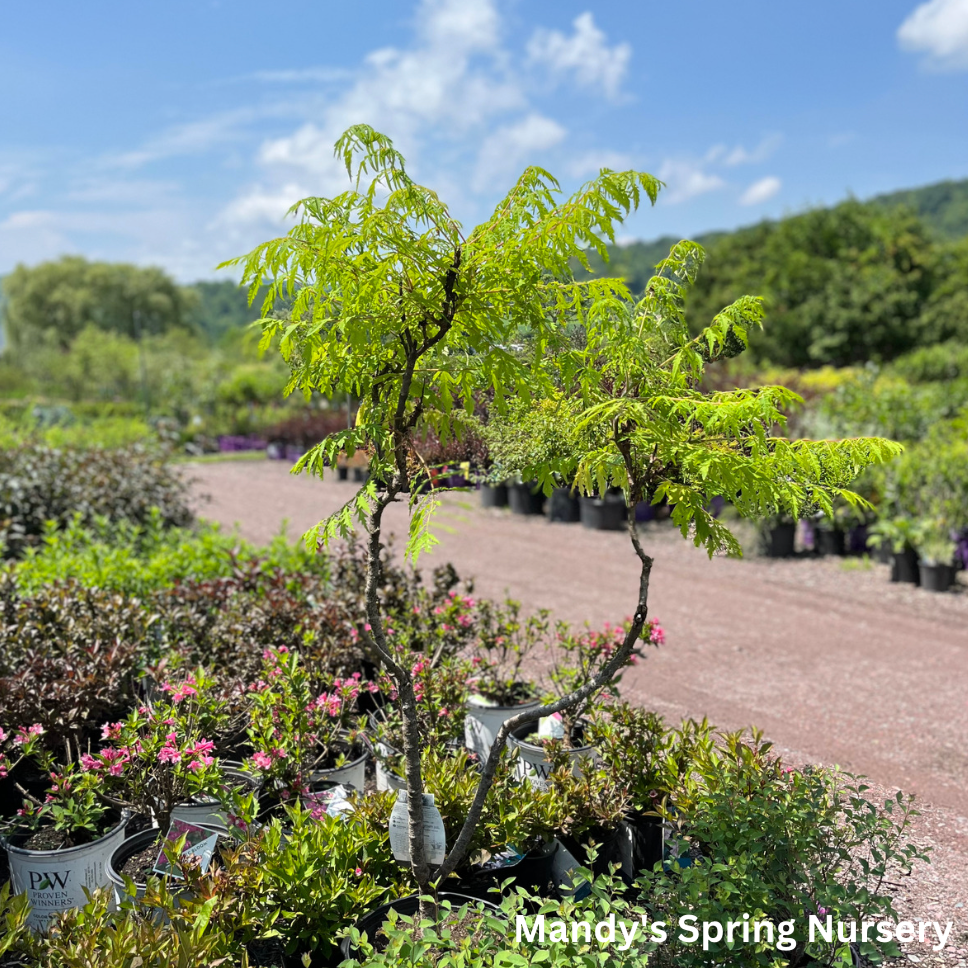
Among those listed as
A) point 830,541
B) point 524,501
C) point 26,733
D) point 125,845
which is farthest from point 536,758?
point 524,501

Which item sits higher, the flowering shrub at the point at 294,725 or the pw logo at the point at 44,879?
the flowering shrub at the point at 294,725

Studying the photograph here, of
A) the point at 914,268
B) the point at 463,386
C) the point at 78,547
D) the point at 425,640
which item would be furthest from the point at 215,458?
the point at 914,268

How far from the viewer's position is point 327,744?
9.13ft

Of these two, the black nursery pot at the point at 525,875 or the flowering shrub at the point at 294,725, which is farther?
the flowering shrub at the point at 294,725

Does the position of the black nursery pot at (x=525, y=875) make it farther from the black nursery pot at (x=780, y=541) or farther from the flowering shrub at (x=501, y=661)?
the black nursery pot at (x=780, y=541)

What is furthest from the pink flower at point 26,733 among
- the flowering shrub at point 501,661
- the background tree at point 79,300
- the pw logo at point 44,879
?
the background tree at point 79,300

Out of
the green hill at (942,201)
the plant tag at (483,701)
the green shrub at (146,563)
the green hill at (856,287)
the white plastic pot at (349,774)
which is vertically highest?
the green hill at (942,201)

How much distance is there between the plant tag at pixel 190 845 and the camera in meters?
2.00

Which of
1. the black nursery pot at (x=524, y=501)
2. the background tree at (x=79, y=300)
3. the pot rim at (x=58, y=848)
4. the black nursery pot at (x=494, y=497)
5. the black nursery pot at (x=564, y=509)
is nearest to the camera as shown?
the pot rim at (x=58, y=848)

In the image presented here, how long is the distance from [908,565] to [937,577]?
31 centimetres

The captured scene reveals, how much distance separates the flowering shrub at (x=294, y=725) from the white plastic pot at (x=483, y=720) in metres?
0.41

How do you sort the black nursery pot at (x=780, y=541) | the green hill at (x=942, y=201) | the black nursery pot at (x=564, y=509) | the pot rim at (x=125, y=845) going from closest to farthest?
the pot rim at (x=125, y=845)
the black nursery pot at (x=780, y=541)
the black nursery pot at (x=564, y=509)
the green hill at (x=942, y=201)

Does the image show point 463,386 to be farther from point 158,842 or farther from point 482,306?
point 158,842

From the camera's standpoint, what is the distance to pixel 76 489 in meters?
6.44
